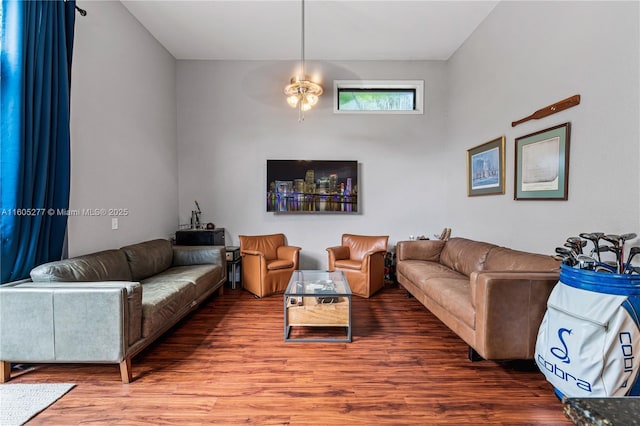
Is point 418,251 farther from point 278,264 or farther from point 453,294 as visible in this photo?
point 278,264

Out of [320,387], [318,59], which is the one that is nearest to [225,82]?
[318,59]

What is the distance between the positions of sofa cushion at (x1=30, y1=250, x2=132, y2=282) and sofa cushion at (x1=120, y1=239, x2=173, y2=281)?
0.10m

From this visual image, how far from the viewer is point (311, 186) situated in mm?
4699

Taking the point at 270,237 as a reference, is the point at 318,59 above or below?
above

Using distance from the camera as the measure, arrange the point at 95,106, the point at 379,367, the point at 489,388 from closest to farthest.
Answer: the point at 489,388 → the point at 379,367 → the point at 95,106

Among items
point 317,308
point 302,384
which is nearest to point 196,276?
point 317,308

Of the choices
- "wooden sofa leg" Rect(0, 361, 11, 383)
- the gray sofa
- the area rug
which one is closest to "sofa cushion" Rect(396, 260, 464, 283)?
the gray sofa

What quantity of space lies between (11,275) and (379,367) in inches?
113

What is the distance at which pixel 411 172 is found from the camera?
190 inches

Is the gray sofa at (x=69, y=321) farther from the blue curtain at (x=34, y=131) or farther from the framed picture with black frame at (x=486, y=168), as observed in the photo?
the framed picture with black frame at (x=486, y=168)

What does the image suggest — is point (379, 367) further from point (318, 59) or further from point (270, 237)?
point (318, 59)

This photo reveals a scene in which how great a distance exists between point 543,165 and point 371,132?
2.61 m

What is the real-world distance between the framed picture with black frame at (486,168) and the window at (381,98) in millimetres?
1363

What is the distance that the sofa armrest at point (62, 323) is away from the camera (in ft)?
6.35
